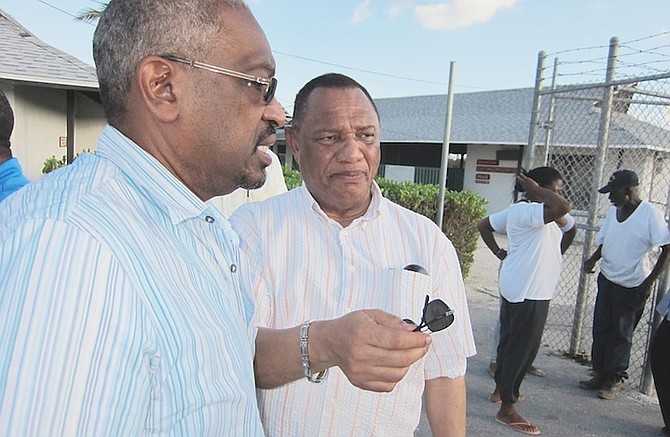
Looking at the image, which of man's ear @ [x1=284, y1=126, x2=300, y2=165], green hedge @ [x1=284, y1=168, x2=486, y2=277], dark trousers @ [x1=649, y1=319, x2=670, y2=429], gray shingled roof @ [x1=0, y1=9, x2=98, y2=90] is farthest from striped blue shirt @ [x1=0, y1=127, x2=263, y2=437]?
green hedge @ [x1=284, y1=168, x2=486, y2=277]

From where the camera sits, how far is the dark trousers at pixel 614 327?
192 inches

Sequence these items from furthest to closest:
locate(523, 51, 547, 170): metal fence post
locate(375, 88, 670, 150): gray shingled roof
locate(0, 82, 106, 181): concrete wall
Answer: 1. locate(375, 88, 670, 150): gray shingled roof
2. locate(0, 82, 106, 181): concrete wall
3. locate(523, 51, 547, 170): metal fence post

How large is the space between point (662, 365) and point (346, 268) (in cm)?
379

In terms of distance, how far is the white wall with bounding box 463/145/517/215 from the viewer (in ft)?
61.9

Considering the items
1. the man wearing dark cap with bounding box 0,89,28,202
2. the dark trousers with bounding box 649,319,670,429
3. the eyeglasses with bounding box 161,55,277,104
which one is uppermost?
the eyeglasses with bounding box 161,55,277,104

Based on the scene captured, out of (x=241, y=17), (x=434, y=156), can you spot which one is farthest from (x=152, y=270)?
(x=434, y=156)

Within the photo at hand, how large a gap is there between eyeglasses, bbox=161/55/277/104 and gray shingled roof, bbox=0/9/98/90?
6.27 m

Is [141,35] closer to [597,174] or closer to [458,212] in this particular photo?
[597,174]

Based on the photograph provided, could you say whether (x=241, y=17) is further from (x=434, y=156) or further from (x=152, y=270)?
(x=434, y=156)

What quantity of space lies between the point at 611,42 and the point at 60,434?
5548mm

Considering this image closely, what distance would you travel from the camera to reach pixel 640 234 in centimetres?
483

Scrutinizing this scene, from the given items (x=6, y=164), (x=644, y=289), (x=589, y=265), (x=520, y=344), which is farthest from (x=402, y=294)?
(x=589, y=265)

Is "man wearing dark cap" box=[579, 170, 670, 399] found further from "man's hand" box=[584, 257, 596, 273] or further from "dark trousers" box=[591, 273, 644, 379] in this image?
"man's hand" box=[584, 257, 596, 273]

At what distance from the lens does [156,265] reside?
953 mm
